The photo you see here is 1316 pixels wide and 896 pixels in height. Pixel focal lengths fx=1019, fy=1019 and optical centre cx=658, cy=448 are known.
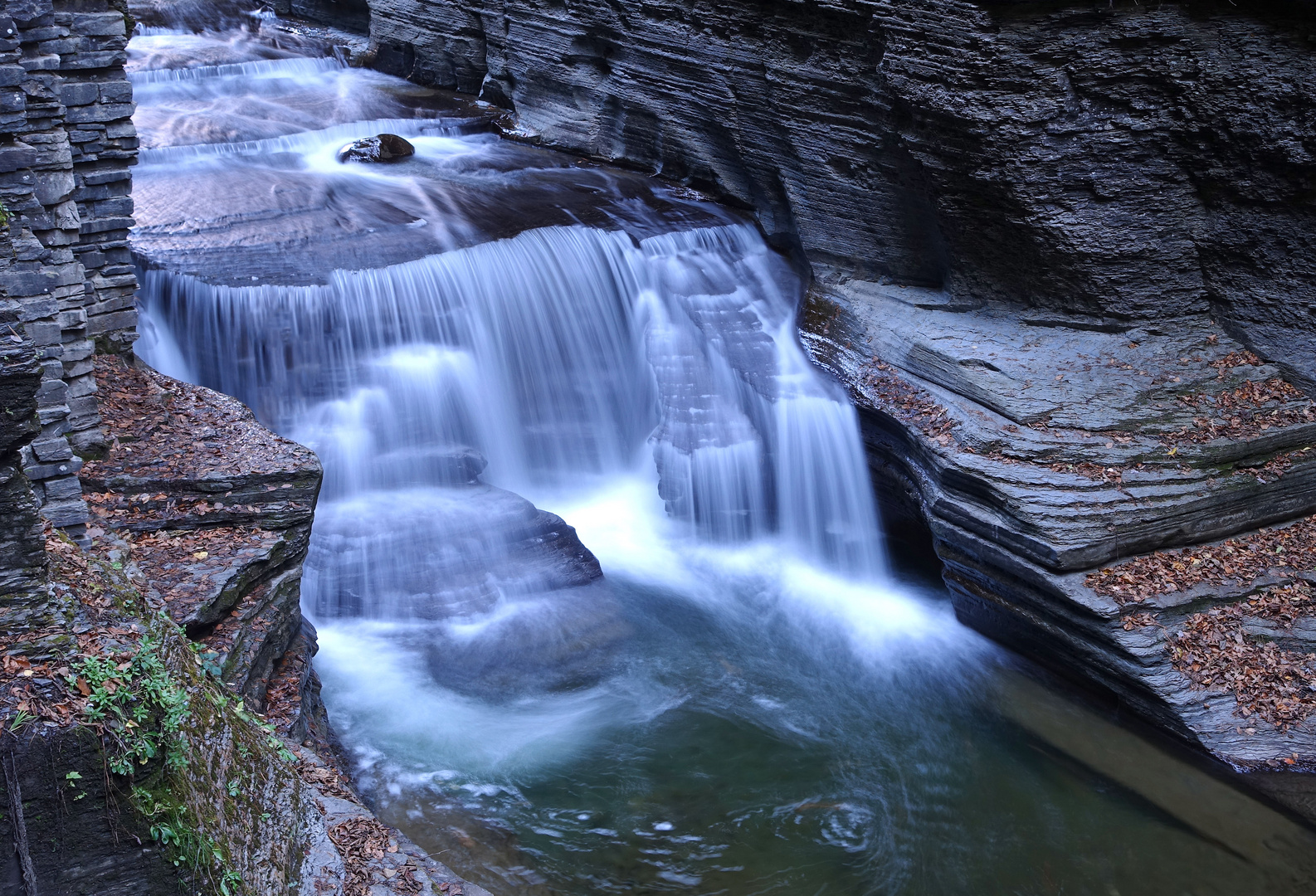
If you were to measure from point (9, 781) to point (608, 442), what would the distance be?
773 centimetres

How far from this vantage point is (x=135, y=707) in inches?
130

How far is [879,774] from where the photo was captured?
22.9 feet

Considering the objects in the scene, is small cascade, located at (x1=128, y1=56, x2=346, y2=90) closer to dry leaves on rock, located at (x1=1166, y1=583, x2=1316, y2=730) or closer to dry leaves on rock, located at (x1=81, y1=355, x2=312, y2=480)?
dry leaves on rock, located at (x1=81, y1=355, x2=312, y2=480)

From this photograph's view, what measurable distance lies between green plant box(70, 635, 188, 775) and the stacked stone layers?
2.73 m

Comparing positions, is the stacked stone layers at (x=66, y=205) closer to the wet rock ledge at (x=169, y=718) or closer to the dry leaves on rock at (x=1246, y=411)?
the wet rock ledge at (x=169, y=718)

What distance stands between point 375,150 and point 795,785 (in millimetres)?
9641

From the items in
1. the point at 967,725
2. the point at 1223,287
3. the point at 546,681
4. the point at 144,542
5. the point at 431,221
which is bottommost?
the point at 546,681

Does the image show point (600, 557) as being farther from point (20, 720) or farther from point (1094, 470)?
point (20, 720)

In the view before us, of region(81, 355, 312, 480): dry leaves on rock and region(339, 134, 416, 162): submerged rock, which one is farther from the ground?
region(339, 134, 416, 162): submerged rock

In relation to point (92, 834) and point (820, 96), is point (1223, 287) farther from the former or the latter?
point (92, 834)

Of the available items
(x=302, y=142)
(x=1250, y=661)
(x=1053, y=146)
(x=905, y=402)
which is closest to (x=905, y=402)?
(x=905, y=402)

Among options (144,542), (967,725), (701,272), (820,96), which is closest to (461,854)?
(144,542)

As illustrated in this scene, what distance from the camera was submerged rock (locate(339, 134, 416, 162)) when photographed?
504 inches

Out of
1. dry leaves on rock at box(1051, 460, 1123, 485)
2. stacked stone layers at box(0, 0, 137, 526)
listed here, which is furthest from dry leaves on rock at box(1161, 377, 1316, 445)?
stacked stone layers at box(0, 0, 137, 526)
